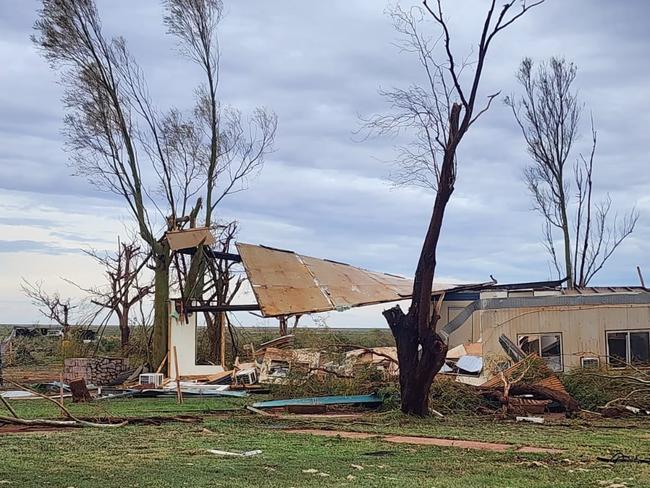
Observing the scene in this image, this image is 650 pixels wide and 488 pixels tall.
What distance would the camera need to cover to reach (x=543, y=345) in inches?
750

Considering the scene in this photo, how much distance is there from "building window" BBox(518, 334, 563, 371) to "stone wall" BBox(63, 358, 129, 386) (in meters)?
12.4

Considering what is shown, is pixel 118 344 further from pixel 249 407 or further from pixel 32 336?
pixel 249 407

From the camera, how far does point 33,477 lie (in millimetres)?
7410

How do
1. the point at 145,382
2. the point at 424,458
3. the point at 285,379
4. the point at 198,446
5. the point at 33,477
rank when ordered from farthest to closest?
1. the point at 145,382
2. the point at 285,379
3. the point at 198,446
4. the point at 424,458
5. the point at 33,477

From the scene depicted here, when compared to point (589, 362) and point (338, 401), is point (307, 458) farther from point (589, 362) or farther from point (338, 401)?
point (589, 362)

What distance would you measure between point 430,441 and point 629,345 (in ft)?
31.6

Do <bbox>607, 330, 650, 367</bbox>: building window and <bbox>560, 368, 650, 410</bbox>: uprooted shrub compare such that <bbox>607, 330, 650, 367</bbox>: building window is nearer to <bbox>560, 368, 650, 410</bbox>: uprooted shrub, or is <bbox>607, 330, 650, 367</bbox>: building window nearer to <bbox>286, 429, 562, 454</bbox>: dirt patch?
<bbox>560, 368, 650, 410</bbox>: uprooted shrub

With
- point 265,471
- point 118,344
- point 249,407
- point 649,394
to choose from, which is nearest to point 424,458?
point 265,471

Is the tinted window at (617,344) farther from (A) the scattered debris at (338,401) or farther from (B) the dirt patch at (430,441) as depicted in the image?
(B) the dirt patch at (430,441)

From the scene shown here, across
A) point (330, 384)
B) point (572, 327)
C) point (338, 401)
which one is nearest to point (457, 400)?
point (338, 401)

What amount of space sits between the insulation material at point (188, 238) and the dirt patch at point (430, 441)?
13.0m

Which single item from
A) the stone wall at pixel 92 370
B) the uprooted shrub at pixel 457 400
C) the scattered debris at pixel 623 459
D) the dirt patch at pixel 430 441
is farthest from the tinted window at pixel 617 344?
the stone wall at pixel 92 370

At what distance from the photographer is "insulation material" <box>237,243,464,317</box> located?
21656 mm

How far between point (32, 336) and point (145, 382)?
804 inches
